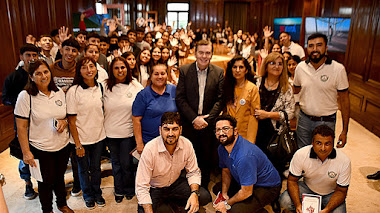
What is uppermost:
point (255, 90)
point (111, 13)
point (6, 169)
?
point (111, 13)

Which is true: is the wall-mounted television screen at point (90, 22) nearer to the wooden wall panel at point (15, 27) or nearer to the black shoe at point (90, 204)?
the wooden wall panel at point (15, 27)

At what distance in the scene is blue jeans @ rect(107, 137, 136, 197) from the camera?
2.80 meters

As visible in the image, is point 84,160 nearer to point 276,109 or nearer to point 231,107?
point 231,107

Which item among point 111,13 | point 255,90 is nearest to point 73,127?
point 255,90

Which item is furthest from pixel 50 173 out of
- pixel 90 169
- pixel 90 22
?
pixel 90 22

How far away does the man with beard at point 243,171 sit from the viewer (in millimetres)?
2229

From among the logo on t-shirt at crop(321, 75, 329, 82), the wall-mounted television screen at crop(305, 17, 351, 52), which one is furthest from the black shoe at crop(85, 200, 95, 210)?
the wall-mounted television screen at crop(305, 17, 351, 52)

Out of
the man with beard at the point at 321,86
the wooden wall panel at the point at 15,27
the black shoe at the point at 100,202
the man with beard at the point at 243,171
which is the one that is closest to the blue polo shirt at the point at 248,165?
the man with beard at the point at 243,171

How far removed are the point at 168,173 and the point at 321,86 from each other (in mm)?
1654

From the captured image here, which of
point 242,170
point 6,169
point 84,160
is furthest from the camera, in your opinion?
point 6,169

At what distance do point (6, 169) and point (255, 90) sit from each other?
3203mm

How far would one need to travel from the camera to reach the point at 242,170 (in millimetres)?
2219

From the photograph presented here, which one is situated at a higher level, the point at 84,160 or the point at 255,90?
the point at 255,90

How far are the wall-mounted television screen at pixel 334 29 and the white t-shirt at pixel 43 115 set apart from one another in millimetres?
6295
